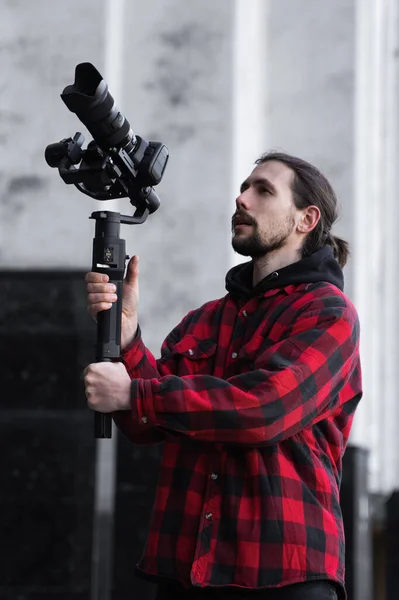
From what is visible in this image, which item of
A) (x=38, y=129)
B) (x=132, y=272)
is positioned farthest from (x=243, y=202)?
(x=38, y=129)

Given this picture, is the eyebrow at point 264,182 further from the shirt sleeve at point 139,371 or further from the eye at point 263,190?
the shirt sleeve at point 139,371

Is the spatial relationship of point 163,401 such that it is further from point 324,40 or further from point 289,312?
point 324,40

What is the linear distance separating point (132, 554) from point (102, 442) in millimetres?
568

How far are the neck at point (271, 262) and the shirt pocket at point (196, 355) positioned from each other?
0.23 metres

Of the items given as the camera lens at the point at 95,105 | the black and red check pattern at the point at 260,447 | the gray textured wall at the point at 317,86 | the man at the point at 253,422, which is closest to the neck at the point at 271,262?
the man at the point at 253,422

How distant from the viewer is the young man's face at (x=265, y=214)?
3078 millimetres

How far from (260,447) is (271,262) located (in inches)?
23.3

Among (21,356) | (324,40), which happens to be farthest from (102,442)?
(324,40)

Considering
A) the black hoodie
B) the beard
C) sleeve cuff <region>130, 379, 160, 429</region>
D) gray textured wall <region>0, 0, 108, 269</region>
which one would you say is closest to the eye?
the beard

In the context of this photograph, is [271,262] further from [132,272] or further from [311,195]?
[132,272]

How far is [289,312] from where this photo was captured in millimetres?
2934

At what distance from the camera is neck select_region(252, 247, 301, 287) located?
3.12 metres

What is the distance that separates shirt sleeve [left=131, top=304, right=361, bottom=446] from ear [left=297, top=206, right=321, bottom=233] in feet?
1.44

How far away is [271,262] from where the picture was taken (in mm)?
3119
